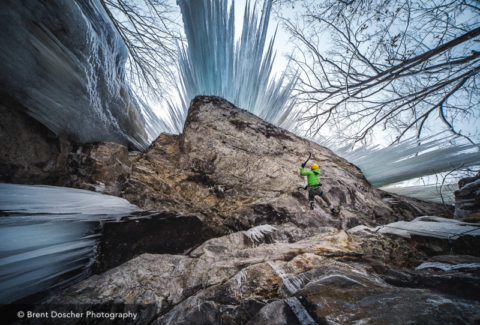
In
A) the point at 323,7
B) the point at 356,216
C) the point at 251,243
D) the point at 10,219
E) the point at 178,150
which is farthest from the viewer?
the point at 178,150

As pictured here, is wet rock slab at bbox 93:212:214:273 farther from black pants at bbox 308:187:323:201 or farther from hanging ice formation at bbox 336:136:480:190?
hanging ice formation at bbox 336:136:480:190

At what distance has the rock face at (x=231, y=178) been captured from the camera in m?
2.28

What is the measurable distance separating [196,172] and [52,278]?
187 cm

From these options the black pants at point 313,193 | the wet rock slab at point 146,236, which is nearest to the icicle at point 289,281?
the wet rock slab at point 146,236

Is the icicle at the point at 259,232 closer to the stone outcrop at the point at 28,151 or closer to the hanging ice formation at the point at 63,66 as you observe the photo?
A: the stone outcrop at the point at 28,151

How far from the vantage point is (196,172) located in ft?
9.02

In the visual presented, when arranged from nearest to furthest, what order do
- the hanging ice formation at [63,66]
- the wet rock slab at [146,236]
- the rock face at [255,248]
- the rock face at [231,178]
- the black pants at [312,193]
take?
the rock face at [255,248]
the hanging ice formation at [63,66]
the wet rock slab at [146,236]
the rock face at [231,178]
the black pants at [312,193]

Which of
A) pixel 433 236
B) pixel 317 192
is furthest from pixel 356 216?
pixel 433 236

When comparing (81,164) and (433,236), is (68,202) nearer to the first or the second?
(81,164)

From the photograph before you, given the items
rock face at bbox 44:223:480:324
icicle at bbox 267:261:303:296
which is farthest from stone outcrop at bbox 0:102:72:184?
icicle at bbox 267:261:303:296

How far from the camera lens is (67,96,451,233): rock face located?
2.28 metres

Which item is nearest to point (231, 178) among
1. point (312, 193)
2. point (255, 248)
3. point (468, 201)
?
point (255, 248)

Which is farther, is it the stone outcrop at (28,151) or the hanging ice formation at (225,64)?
the hanging ice formation at (225,64)

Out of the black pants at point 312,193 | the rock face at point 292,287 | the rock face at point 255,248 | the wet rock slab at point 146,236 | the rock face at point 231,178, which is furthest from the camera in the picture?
the black pants at point 312,193
